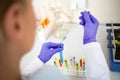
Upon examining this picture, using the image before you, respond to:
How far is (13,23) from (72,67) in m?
0.71

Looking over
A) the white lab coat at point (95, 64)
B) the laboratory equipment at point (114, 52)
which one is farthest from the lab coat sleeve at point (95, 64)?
the laboratory equipment at point (114, 52)

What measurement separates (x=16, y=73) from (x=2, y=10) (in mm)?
132

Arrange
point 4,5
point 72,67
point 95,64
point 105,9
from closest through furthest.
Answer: point 4,5
point 95,64
point 72,67
point 105,9

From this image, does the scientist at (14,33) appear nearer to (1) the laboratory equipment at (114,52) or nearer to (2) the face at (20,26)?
(2) the face at (20,26)

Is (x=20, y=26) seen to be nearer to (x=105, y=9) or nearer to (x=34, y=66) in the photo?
(x=34, y=66)

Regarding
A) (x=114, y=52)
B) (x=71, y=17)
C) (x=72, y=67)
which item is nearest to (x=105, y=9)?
(x=71, y=17)

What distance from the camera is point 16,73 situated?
39 cm

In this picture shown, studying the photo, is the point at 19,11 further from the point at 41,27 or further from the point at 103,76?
the point at 41,27

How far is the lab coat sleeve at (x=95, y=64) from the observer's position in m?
0.89

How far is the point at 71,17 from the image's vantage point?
139 cm

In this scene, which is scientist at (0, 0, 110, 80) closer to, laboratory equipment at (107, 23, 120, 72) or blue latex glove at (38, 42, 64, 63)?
blue latex glove at (38, 42, 64, 63)

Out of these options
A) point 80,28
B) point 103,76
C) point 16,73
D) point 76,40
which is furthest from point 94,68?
point 16,73

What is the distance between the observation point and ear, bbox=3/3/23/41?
0.34 m

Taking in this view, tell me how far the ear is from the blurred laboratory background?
83 cm
